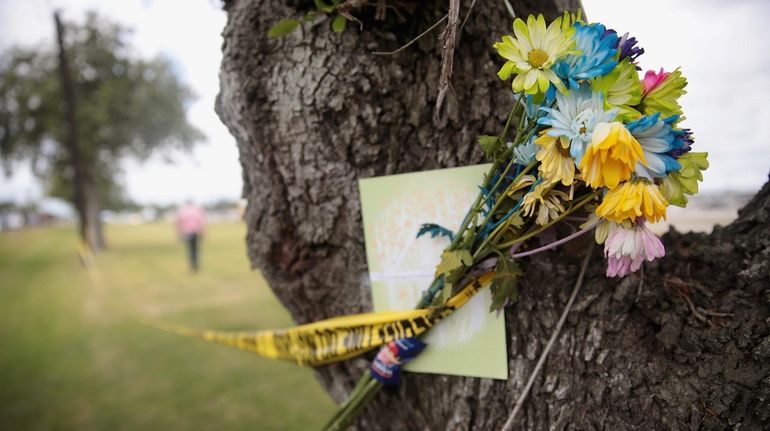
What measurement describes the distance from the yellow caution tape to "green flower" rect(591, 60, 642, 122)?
42cm

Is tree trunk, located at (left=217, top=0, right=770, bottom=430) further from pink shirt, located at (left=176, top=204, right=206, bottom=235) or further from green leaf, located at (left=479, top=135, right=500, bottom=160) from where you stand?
pink shirt, located at (left=176, top=204, right=206, bottom=235)

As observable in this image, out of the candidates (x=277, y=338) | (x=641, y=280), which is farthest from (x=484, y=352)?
(x=277, y=338)

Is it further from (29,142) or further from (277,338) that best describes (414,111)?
(29,142)

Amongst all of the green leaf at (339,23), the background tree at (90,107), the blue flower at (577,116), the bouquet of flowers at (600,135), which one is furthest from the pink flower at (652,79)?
the background tree at (90,107)

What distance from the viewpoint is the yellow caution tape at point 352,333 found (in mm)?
950

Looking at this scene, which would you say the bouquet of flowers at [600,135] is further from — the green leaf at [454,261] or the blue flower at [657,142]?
the green leaf at [454,261]

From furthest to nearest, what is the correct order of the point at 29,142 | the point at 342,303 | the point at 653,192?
the point at 29,142
the point at 342,303
the point at 653,192

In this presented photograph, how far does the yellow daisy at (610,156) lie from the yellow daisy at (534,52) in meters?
0.11

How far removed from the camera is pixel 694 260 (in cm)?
96

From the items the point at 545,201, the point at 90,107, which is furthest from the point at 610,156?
the point at 90,107

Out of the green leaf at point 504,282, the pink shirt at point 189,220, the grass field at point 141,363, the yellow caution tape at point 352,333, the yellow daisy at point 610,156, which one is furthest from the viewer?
the pink shirt at point 189,220

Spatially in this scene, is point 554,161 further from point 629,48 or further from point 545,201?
point 629,48

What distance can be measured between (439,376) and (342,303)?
1.04ft

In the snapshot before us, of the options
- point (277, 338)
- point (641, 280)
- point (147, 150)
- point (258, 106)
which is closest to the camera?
point (641, 280)
